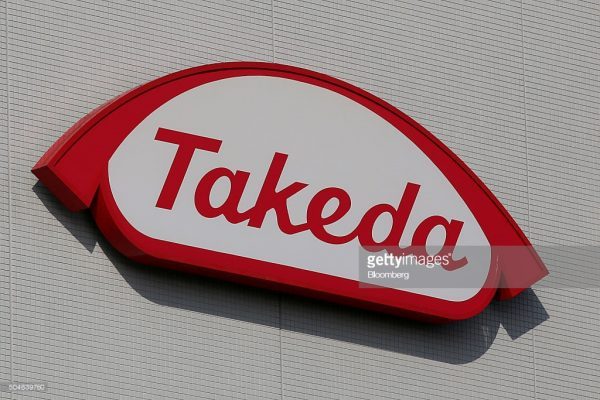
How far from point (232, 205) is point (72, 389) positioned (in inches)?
92.6

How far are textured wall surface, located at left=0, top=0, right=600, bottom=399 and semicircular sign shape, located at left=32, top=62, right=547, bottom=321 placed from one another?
12.6 inches

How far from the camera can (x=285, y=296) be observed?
62.3 ft

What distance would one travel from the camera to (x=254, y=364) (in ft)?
61.1

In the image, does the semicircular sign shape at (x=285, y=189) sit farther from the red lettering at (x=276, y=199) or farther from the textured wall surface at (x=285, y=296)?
the textured wall surface at (x=285, y=296)

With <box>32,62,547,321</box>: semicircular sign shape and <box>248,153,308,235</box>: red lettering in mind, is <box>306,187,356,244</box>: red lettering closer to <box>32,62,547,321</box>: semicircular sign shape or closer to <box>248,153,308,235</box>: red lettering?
<box>32,62,547,321</box>: semicircular sign shape

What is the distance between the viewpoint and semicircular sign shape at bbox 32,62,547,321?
18094 millimetres

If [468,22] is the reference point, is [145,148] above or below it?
above

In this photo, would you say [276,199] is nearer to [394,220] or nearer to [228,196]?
[228,196]

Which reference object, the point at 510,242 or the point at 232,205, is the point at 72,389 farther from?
the point at 510,242

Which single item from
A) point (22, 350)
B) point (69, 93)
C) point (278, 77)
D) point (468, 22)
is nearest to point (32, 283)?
point (22, 350)

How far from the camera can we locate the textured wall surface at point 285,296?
704 inches

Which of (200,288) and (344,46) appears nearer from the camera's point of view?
(200,288)

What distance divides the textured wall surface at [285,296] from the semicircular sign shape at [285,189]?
32 cm

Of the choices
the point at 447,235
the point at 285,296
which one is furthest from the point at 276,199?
the point at 447,235
